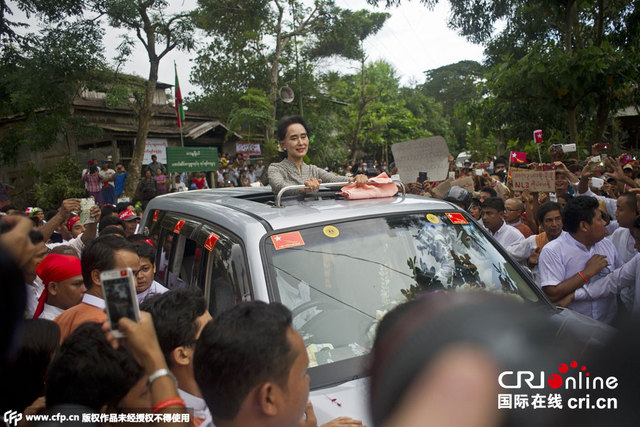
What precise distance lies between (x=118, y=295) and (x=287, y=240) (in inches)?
49.6

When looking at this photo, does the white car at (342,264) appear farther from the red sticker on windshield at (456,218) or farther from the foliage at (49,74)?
the foliage at (49,74)

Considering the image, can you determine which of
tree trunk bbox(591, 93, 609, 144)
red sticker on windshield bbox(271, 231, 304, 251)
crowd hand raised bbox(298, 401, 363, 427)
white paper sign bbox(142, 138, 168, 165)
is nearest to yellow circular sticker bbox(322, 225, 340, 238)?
red sticker on windshield bbox(271, 231, 304, 251)

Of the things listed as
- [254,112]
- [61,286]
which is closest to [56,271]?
[61,286]

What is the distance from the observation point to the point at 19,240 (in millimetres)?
1254

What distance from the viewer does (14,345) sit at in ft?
4.01

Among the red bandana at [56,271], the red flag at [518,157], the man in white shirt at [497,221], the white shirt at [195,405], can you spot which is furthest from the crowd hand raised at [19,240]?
the red flag at [518,157]

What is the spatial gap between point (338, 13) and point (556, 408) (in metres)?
24.1

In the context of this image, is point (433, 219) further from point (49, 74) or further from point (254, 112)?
point (254, 112)

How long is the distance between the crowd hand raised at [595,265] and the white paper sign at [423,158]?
221 cm

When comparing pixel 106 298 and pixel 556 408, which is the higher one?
pixel 106 298

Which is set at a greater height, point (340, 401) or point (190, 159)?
point (190, 159)

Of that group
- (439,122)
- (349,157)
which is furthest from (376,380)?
(439,122)

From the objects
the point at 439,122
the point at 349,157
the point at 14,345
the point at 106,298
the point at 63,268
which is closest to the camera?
the point at 14,345

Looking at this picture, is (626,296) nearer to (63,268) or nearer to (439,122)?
(63,268)
